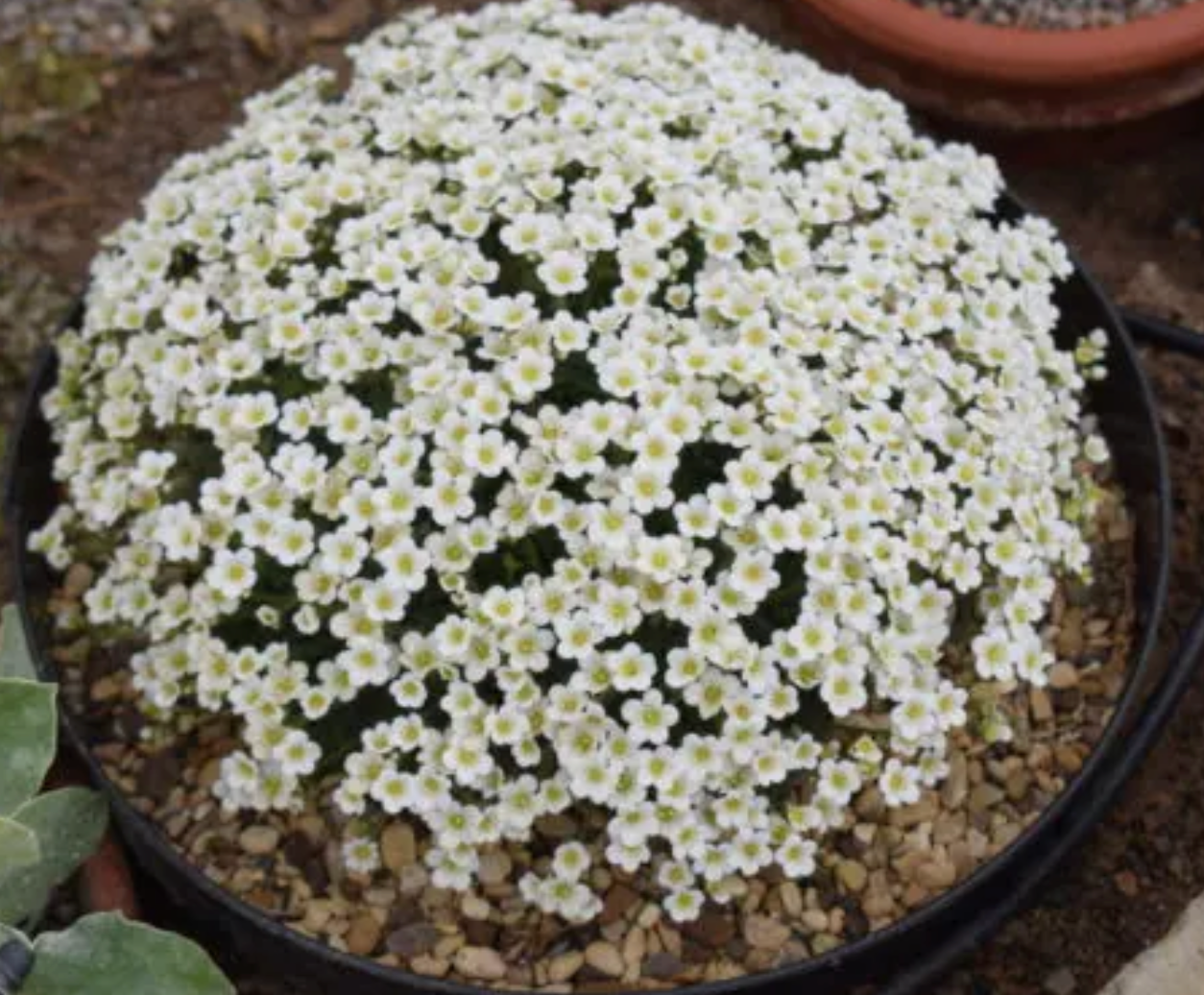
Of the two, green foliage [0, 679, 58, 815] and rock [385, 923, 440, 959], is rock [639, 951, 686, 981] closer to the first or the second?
rock [385, 923, 440, 959]

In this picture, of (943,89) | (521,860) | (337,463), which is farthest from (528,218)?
(943,89)

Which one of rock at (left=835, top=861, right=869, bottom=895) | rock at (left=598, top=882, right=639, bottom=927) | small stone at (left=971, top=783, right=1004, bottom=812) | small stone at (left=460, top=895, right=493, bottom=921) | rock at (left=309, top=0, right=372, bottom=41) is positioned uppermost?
small stone at (left=971, top=783, right=1004, bottom=812)

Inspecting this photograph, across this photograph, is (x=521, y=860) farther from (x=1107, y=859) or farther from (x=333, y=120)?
(x=333, y=120)

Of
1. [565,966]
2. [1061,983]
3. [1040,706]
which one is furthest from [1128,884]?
[565,966]

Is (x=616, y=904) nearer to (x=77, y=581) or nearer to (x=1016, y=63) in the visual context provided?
(x=77, y=581)

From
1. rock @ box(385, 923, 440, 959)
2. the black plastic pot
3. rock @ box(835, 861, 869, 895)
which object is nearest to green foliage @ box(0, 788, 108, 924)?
the black plastic pot
